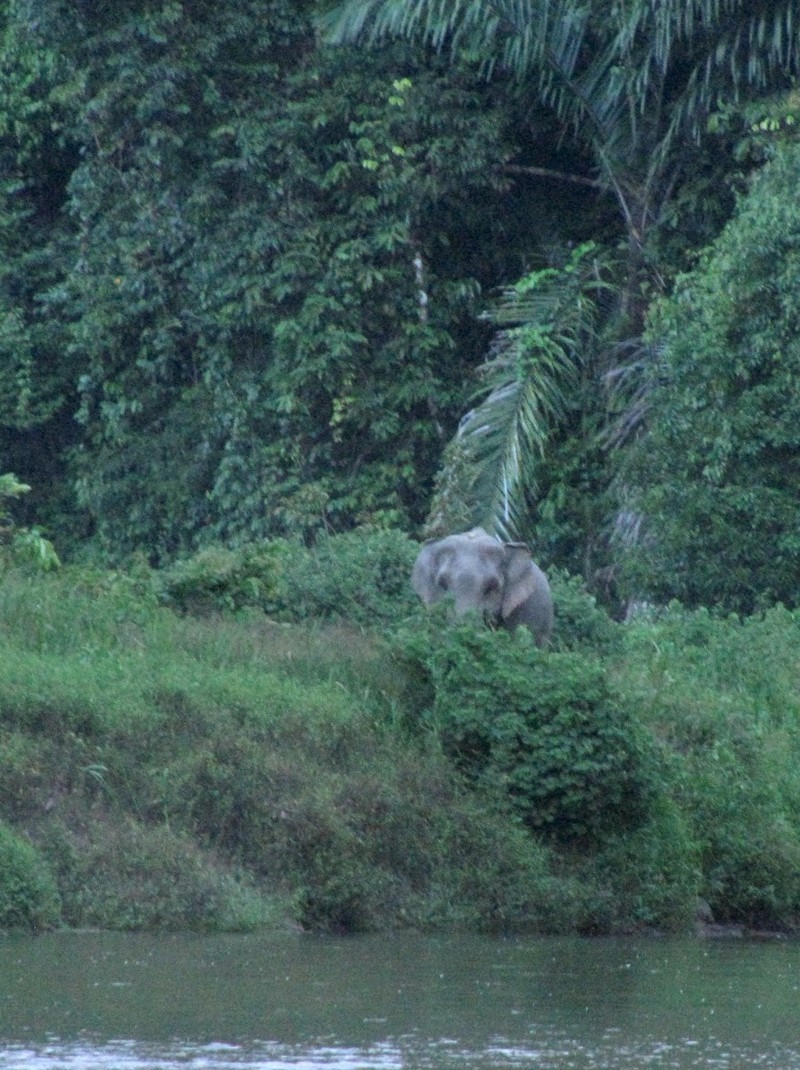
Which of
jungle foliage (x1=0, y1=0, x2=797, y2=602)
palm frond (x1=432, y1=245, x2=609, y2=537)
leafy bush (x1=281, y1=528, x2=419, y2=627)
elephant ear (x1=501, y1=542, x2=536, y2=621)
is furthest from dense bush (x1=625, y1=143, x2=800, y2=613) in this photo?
elephant ear (x1=501, y1=542, x2=536, y2=621)

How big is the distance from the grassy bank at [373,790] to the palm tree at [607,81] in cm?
814

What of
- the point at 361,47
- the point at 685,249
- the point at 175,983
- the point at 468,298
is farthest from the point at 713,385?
the point at 175,983

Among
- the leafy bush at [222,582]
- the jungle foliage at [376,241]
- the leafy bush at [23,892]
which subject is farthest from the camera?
the jungle foliage at [376,241]

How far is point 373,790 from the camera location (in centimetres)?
1056

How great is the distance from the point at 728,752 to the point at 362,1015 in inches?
175

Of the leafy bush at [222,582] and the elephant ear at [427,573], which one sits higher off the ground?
the elephant ear at [427,573]

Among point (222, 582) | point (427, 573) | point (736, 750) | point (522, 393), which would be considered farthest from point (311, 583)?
point (522, 393)

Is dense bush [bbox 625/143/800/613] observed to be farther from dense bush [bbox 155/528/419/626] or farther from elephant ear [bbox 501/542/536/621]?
elephant ear [bbox 501/542/536/621]

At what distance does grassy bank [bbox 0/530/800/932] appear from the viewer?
393 inches

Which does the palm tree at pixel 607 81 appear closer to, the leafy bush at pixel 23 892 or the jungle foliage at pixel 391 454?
the jungle foliage at pixel 391 454

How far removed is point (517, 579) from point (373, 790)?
131 inches

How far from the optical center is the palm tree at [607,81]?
64.8ft

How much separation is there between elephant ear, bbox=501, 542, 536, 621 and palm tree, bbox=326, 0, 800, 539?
588 cm

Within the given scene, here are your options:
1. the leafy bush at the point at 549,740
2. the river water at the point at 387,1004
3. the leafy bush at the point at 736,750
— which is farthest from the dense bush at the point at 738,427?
the river water at the point at 387,1004
